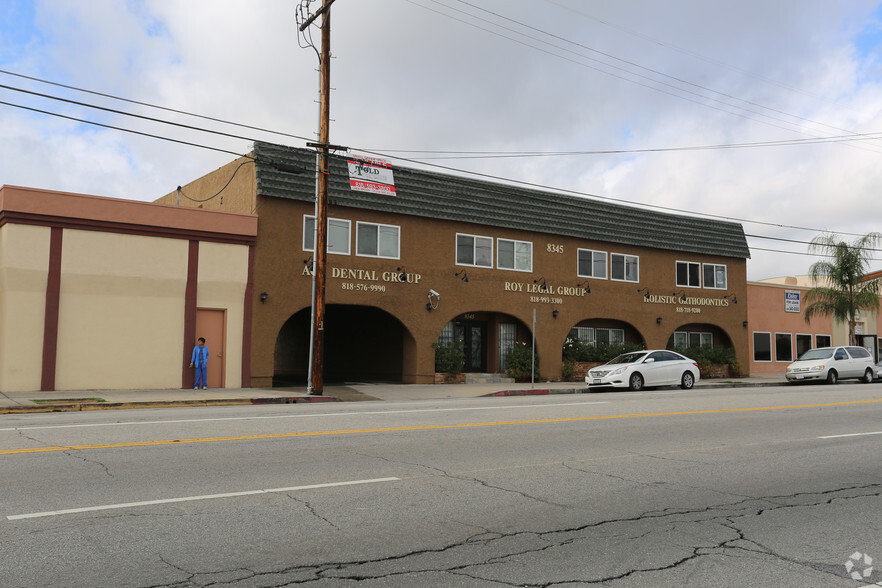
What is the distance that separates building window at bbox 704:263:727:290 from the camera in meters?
33.5

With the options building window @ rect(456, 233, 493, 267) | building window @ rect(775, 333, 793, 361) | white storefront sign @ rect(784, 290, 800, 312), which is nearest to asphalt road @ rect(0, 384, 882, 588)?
building window @ rect(456, 233, 493, 267)

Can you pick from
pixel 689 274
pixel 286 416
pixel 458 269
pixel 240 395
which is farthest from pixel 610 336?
pixel 286 416

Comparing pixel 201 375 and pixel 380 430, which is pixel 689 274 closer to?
pixel 201 375

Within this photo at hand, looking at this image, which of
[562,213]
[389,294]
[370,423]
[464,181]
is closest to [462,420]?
[370,423]

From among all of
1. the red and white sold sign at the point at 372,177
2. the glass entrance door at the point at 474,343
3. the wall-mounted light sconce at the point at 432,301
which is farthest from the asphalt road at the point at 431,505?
the glass entrance door at the point at 474,343

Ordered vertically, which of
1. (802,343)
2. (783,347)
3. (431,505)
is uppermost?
(802,343)

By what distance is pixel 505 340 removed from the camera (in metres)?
28.4

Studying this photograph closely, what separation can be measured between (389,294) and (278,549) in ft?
63.3

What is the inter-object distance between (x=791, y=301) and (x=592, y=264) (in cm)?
1435

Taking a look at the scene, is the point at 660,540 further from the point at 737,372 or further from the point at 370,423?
Answer: the point at 737,372

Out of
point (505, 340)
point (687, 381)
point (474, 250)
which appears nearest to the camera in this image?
point (687, 381)

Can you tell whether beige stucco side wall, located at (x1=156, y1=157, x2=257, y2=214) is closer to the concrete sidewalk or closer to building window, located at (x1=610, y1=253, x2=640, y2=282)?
the concrete sidewalk

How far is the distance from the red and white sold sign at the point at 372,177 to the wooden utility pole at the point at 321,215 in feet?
10.9

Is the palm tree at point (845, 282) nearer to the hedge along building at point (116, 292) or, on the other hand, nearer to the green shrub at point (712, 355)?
the green shrub at point (712, 355)
